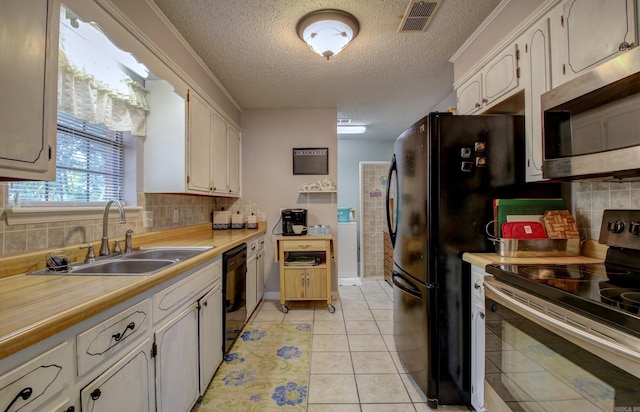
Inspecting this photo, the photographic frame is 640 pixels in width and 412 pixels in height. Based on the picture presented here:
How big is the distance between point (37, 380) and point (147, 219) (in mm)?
1591

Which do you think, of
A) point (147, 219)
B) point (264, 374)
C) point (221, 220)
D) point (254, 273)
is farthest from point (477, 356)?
point (221, 220)

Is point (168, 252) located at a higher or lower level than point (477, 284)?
higher

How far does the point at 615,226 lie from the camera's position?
47.9 inches

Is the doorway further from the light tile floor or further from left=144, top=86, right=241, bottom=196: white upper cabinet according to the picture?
left=144, top=86, right=241, bottom=196: white upper cabinet

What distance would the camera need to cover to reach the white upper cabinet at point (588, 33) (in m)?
1.08

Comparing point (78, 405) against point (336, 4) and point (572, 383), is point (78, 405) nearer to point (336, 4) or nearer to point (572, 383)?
point (572, 383)

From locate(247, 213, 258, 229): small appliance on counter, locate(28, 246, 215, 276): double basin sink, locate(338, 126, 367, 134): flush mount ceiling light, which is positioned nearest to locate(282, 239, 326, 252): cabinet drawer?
locate(247, 213, 258, 229): small appliance on counter

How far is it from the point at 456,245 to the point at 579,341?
0.77 meters

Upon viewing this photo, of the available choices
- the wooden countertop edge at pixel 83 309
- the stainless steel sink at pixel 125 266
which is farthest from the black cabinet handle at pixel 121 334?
the stainless steel sink at pixel 125 266

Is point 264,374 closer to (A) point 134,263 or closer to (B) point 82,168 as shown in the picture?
(A) point 134,263

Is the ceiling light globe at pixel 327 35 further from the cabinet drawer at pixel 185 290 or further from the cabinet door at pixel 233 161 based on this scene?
the cabinet drawer at pixel 185 290

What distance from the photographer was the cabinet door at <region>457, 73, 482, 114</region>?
1973mm

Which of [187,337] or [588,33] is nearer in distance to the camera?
[588,33]

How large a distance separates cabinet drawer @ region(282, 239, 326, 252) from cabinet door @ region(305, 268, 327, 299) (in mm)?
253
